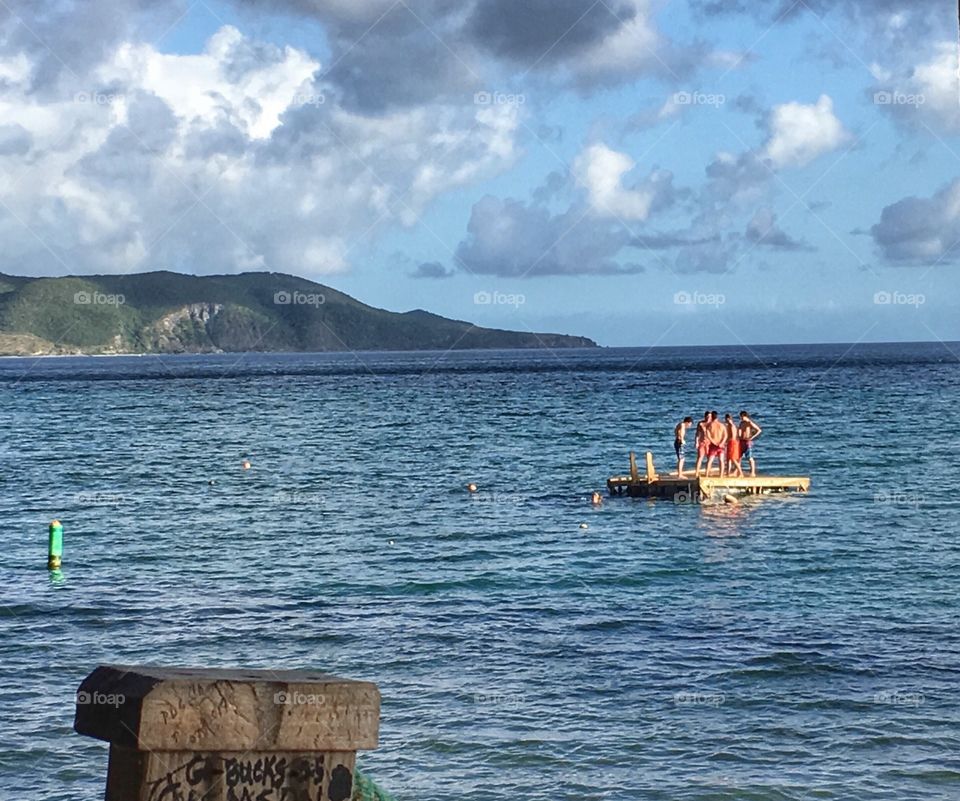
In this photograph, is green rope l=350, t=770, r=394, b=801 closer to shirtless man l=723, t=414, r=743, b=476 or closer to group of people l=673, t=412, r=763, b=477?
group of people l=673, t=412, r=763, b=477

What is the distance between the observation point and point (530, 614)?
90.9 ft

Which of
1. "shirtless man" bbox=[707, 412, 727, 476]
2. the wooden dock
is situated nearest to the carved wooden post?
"shirtless man" bbox=[707, 412, 727, 476]

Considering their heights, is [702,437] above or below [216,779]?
below

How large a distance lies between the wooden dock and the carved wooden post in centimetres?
4562

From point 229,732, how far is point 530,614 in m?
24.3

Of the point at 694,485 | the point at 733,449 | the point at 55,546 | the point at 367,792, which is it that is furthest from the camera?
the point at 733,449

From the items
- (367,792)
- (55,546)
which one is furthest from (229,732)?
(55,546)

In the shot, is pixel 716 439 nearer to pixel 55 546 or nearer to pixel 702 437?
pixel 702 437

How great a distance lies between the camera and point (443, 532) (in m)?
42.6

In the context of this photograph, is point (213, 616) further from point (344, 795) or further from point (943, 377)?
point (943, 377)

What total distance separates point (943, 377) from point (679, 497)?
13902 cm

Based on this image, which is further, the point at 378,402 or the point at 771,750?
the point at 378,402

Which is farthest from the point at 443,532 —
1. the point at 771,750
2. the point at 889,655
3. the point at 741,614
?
→ the point at 771,750

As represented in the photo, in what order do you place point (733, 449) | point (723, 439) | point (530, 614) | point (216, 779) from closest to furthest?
point (216, 779) < point (530, 614) < point (723, 439) < point (733, 449)
